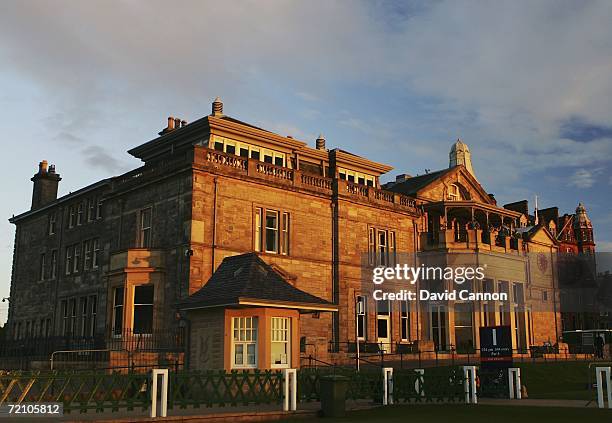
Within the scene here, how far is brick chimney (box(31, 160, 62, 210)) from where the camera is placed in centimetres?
4516

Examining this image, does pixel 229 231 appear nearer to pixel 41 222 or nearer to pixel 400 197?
pixel 400 197

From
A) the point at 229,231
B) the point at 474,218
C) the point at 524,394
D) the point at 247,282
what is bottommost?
the point at 524,394

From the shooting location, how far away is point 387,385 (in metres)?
20.7

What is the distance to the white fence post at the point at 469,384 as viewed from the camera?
2100 cm

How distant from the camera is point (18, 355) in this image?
1248 inches

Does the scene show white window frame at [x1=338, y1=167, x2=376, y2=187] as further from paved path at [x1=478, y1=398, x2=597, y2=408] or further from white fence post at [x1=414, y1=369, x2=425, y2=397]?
paved path at [x1=478, y1=398, x2=597, y2=408]

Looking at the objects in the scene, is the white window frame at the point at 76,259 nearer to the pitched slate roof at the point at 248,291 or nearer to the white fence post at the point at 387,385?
the pitched slate roof at the point at 248,291

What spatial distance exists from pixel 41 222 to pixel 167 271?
17.3 meters

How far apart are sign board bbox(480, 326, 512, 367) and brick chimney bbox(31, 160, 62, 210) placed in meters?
32.0

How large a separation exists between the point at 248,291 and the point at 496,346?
363 inches

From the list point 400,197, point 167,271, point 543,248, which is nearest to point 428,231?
point 400,197

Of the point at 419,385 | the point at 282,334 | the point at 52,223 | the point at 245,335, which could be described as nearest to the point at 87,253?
the point at 52,223

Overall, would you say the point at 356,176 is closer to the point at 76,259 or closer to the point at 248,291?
the point at 76,259

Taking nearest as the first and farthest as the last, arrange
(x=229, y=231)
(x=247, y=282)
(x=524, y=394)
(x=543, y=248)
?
(x=247, y=282) → (x=524, y=394) → (x=229, y=231) → (x=543, y=248)
